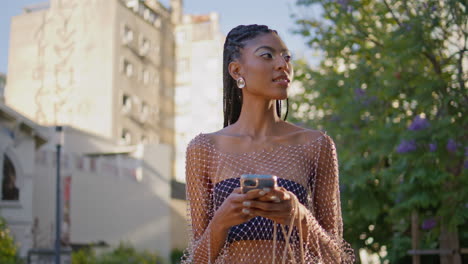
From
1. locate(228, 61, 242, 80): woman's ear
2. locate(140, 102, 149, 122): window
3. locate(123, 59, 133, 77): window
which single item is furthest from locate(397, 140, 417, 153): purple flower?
locate(140, 102, 149, 122): window

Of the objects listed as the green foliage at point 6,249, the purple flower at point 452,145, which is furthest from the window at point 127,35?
the purple flower at point 452,145

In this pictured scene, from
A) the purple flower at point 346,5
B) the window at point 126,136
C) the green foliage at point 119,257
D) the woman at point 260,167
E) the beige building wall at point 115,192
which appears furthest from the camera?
the window at point 126,136

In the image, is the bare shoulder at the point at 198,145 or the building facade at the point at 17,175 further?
the building facade at the point at 17,175

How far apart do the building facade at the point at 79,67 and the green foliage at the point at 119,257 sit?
808cm

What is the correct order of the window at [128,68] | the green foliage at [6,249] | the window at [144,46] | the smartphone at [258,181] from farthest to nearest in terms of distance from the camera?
the window at [144,46], the window at [128,68], the green foliage at [6,249], the smartphone at [258,181]

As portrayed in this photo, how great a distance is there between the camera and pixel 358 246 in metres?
14.1

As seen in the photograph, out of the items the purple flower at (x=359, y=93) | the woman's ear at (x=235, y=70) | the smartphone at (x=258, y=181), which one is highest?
the purple flower at (x=359, y=93)

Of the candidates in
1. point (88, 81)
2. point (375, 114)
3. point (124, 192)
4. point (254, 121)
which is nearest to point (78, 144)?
point (124, 192)

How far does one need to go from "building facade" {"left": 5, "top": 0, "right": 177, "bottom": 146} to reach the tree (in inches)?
926

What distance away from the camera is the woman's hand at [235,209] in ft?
7.15

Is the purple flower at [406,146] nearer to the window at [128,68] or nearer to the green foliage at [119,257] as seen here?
the green foliage at [119,257]

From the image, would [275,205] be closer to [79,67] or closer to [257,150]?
[257,150]

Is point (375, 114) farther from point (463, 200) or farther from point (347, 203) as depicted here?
point (463, 200)

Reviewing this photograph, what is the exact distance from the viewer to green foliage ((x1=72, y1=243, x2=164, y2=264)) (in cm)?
2583
